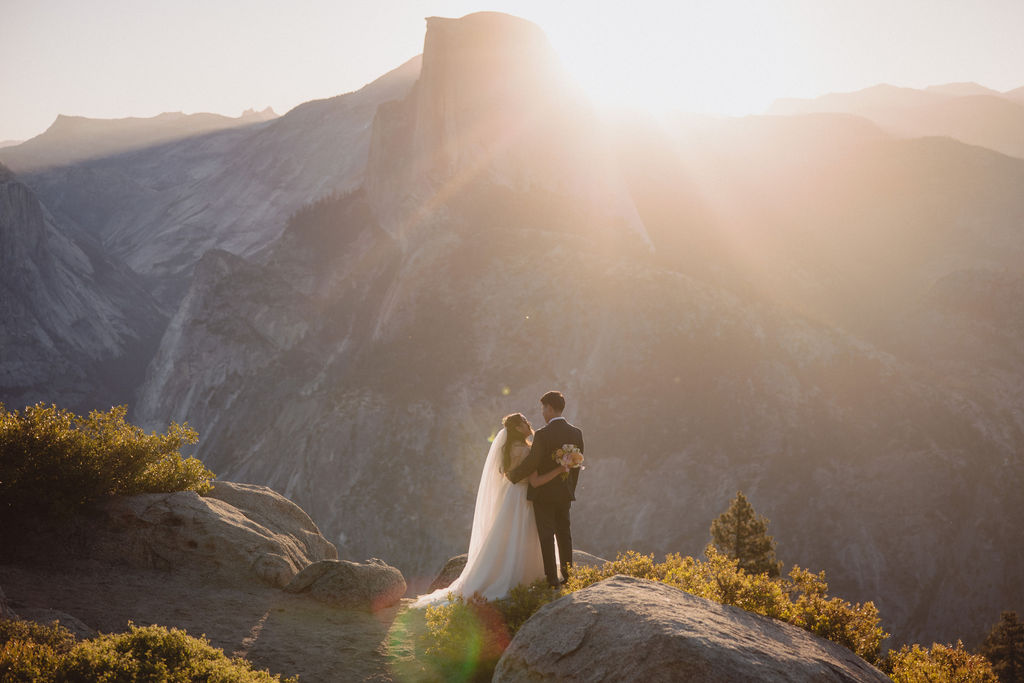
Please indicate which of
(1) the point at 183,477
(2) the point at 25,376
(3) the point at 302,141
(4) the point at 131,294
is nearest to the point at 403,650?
(1) the point at 183,477

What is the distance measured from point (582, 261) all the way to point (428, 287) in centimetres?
1510

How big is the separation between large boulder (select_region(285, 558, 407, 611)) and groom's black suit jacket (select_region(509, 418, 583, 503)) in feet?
16.8

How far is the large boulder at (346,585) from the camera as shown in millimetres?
13438

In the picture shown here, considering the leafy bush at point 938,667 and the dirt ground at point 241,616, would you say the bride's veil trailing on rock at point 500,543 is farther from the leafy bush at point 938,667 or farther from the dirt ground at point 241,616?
the leafy bush at point 938,667

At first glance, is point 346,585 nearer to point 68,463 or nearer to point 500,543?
point 500,543

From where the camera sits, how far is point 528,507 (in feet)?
37.0

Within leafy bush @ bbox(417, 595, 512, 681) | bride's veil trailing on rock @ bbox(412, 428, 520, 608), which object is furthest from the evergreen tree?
leafy bush @ bbox(417, 595, 512, 681)

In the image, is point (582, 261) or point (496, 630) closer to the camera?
point (496, 630)

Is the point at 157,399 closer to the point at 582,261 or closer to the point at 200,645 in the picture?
the point at 582,261

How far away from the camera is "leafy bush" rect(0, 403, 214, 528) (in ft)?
40.5

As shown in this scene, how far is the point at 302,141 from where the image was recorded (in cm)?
14338

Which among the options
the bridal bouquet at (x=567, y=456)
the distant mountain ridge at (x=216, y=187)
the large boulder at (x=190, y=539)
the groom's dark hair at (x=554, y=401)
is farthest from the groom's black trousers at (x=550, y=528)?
the distant mountain ridge at (x=216, y=187)

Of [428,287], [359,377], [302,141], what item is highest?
[302,141]

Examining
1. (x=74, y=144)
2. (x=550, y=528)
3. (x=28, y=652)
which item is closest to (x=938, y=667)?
(x=550, y=528)
